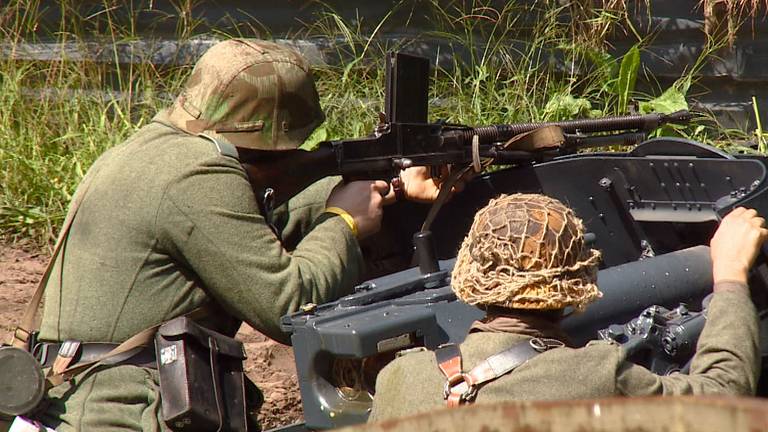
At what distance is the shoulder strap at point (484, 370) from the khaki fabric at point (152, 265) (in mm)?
1036

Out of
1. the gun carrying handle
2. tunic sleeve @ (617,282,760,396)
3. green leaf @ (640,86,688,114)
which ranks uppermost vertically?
tunic sleeve @ (617,282,760,396)

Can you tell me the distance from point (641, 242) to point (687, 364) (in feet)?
3.34

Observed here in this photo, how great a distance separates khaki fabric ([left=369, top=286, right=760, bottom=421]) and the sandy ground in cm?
249

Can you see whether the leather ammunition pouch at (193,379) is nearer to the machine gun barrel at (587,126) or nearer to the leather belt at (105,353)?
the leather belt at (105,353)

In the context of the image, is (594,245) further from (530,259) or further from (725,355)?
(530,259)

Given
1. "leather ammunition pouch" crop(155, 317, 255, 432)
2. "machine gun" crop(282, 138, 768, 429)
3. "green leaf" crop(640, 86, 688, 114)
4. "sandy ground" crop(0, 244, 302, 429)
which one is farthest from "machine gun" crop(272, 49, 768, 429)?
"green leaf" crop(640, 86, 688, 114)

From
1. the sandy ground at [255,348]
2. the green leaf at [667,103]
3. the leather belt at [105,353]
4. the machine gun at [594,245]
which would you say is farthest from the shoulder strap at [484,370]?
the green leaf at [667,103]

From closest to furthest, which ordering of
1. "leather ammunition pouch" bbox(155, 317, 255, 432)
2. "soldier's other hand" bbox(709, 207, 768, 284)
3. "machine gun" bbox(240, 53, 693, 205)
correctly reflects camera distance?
"soldier's other hand" bbox(709, 207, 768, 284) < "leather ammunition pouch" bbox(155, 317, 255, 432) < "machine gun" bbox(240, 53, 693, 205)

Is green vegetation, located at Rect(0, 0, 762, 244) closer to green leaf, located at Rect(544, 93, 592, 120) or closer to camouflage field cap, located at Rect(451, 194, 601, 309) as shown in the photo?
green leaf, located at Rect(544, 93, 592, 120)

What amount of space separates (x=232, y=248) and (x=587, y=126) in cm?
171

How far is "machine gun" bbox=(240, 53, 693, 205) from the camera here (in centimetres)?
354

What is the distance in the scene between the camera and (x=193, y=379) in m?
3.12

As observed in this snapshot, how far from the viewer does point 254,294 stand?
3207 millimetres

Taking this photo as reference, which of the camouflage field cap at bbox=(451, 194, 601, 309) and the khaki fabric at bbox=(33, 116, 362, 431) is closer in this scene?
the camouflage field cap at bbox=(451, 194, 601, 309)
